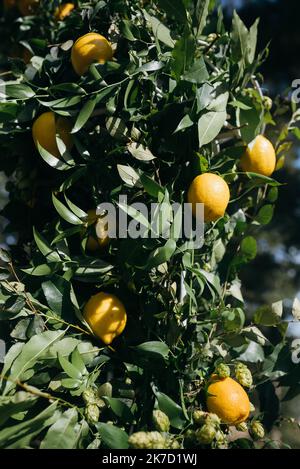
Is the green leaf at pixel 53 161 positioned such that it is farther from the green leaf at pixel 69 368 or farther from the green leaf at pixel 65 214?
the green leaf at pixel 69 368

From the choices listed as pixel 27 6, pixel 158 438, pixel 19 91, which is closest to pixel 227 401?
pixel 158 438

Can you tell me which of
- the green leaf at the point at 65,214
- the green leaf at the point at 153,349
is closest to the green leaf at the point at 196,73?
the green leaf at the point at 65,214

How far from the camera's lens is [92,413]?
1.94ft

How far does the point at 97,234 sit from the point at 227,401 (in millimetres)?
258

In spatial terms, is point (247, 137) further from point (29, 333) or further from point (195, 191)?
point (29, 333)

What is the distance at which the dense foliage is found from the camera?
62cm

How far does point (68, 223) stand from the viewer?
738 millimetres

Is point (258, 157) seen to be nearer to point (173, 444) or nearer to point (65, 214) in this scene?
point (65, 214)

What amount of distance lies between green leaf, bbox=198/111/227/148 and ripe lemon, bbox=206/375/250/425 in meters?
0.29

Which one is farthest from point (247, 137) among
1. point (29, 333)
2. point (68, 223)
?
point (29, 333)

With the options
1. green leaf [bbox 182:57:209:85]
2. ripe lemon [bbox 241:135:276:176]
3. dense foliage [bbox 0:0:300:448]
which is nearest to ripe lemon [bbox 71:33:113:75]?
dense foliage [bbox 0:0:300:448]

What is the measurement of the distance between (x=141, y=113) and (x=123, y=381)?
1.14 ft

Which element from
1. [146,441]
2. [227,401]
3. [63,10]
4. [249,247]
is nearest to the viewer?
[146,441]

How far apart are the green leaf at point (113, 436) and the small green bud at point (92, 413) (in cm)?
1
